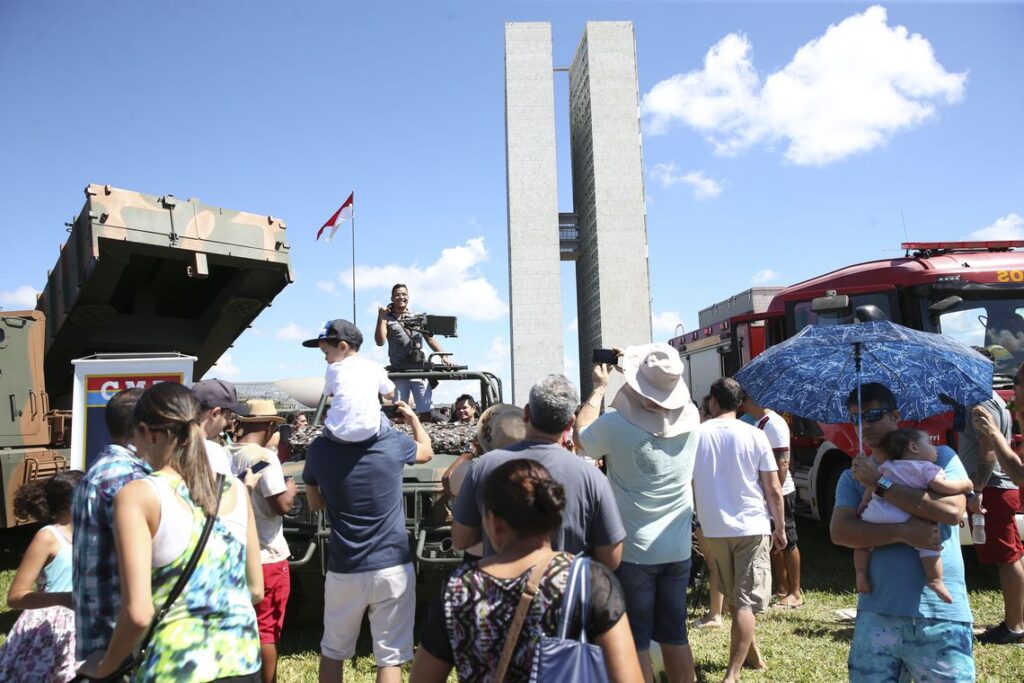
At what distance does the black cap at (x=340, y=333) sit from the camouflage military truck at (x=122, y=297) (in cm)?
405

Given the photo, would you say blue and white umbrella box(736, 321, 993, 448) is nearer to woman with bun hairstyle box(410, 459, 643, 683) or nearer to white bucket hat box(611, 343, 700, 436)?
white bucket hat box(611, 343, 700, 436)

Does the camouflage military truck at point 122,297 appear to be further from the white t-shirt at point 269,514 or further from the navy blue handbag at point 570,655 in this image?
the navy blue handbag at point 570,655

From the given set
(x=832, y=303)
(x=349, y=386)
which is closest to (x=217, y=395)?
(x=349, y=386)

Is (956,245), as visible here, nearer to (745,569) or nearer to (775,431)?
(775,431)

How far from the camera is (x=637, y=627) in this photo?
329 centimetres

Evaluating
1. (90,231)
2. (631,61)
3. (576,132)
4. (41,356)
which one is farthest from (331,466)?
(576,132)

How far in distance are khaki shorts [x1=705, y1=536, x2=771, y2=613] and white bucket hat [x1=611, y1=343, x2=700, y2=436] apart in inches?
42.1

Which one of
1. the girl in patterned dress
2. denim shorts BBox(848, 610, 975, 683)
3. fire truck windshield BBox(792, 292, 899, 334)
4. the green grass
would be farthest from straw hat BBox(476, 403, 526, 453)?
fire truck windshield BBox(792, 292, 899, 334)

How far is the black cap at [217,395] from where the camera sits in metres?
3.36

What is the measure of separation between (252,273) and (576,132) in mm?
36538

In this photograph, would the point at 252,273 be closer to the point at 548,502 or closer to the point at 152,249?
the point at 152,249

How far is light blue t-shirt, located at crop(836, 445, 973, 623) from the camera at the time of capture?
2633 mm

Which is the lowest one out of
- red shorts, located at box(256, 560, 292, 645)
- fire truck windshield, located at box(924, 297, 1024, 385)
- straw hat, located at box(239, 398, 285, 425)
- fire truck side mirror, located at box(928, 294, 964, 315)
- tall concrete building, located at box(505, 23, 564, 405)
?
red shorts, located at box(256, 560, 292, 645)

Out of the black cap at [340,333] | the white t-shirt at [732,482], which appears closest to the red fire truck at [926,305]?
the white t-shirt at [732,482]
